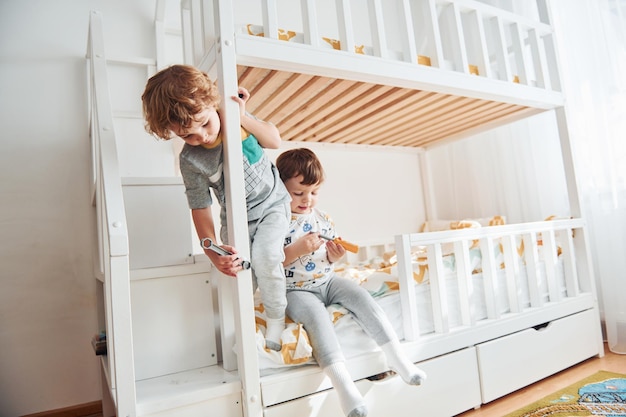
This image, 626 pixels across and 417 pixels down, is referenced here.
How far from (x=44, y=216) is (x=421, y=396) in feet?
4.94

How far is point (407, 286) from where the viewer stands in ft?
4.11

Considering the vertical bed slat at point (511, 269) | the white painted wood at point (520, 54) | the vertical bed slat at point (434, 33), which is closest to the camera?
the vertical bed slat at point (434, 33)

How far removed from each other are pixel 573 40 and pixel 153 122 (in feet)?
6.26

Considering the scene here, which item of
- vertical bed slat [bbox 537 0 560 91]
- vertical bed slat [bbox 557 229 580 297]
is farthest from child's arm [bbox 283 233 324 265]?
vertical bed slat [bbox 537 0 560 91]

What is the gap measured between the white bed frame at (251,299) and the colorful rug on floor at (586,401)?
0.36 feet

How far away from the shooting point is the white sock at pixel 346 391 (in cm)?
96

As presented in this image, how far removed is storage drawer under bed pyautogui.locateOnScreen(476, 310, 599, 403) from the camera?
139 centimetres

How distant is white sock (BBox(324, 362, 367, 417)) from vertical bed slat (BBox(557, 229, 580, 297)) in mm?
1178

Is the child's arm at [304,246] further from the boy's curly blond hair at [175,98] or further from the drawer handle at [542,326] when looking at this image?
the drawer handle at [542,326]

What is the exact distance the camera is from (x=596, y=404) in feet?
4.21

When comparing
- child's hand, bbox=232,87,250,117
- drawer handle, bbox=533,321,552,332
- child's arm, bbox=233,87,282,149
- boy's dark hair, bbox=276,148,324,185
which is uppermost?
child's hand, bbox=232,87,250,117

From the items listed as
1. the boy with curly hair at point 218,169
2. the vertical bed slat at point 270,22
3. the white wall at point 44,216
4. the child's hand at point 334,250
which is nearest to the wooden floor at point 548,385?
the child's hand at point 334,250

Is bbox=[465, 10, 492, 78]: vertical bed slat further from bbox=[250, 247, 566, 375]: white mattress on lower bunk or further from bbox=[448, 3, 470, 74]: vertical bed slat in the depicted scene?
bbox=[250, 247, 566, 375]: white mattress on lower bunk

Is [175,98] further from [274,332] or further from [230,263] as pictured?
[274,332]
